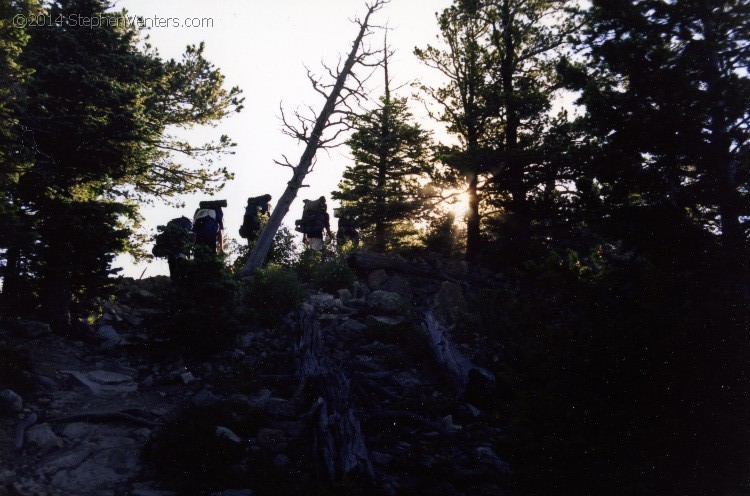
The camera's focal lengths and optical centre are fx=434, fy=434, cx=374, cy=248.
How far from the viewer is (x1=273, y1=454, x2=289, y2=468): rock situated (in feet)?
18.1

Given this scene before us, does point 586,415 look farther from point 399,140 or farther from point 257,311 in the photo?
point 399,140

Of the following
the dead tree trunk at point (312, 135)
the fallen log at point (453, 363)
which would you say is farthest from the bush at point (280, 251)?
the fallen log at point (453, 363)

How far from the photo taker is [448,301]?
43.9ft

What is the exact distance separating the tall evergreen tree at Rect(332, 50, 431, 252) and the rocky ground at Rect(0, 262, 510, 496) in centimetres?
716

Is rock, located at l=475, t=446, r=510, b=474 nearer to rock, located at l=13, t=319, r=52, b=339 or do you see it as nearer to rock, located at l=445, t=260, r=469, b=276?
rock, located at l=13, t=319, r=52, b=339

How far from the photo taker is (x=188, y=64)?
15273mm

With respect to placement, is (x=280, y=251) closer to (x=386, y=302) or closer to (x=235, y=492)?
(x=386, y=302)

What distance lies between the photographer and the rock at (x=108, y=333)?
33.5ft

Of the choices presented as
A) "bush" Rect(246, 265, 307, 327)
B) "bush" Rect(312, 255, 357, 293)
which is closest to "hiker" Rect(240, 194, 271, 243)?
"bush" Rect(312, 255, 357, 293)

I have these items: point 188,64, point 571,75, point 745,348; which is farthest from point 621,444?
point 188,64

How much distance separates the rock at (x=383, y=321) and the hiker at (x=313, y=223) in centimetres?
654

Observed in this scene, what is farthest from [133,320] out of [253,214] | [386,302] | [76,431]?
[253,214]

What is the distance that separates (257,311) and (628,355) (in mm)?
9515

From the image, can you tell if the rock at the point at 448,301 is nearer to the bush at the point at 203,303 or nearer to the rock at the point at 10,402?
the bush at the point at 203,303
